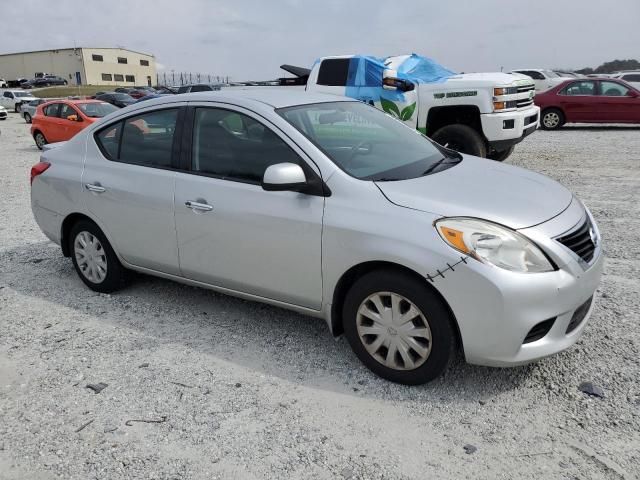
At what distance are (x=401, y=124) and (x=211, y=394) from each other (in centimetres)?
250

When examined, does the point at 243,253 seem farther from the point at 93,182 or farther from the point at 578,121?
the point at 578,121

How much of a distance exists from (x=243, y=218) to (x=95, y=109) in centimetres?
1332

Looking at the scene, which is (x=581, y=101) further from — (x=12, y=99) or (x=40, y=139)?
(x=12, y=99)

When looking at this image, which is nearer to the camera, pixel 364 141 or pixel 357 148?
pixel 357 148

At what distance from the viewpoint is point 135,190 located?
412 cm

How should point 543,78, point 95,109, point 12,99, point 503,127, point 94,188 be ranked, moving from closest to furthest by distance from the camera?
point 94,188 < point 503,127 < point 95,109 < point 543,78 < point 12,99

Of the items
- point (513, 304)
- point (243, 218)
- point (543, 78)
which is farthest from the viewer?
point (543, 78)

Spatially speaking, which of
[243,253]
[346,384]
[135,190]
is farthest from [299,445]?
[135,190]

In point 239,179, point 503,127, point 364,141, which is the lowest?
point 503,127

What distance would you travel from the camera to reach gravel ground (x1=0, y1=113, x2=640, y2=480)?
2.60 metres

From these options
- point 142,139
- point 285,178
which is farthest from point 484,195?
point 142,139

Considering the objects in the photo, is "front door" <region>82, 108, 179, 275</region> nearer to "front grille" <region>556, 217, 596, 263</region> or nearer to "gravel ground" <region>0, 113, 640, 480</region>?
"gravel ground" <region>0, 113, 640, 480</region>

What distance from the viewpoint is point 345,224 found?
3133mm

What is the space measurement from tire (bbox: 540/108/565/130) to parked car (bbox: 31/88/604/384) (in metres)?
13.7
